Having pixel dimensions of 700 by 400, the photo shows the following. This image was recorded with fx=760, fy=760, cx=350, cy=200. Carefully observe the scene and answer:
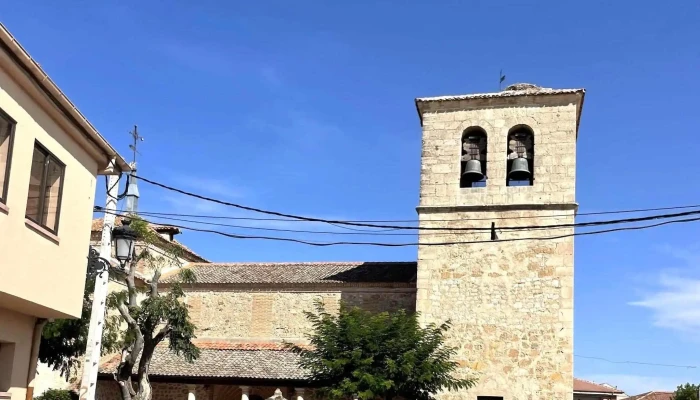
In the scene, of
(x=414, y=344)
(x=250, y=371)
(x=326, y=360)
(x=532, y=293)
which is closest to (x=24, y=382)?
(x=326, y=360)

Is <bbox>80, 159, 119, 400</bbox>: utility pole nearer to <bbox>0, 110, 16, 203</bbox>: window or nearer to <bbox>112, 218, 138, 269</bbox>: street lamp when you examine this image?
<bbox>112, 218, 138, 269</bbox>: street lamp

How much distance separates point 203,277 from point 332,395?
8.73 metres

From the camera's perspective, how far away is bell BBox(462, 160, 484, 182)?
20078 millimetres

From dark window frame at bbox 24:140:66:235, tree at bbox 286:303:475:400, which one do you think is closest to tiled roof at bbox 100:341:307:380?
tree at bbox 286:303:475:400

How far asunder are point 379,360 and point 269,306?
663 cm

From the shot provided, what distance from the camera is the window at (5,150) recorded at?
8219 mm

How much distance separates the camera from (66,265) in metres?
9.87

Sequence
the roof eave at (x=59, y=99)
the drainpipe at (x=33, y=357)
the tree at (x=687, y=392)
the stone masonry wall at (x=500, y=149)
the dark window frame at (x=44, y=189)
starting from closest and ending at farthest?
the roof eave at (x=59, y=99) < the dark window frame at (x=44, y=189) < the drainpipe at (x=33, y=357) < the stone masonry wall at (x=500, y=149) < the tree at (x=687, y=392)

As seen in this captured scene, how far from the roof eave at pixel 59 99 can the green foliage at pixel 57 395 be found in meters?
10.2

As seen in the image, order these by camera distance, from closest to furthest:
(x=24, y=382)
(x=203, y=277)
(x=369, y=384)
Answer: (x=24, y=382) < (x=369, y=384) < (x=203, y=277)

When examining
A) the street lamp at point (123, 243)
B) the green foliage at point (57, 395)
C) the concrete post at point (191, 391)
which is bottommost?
the green foliage at point (57, 395)

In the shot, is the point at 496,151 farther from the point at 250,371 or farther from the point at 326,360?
the point at 250,371

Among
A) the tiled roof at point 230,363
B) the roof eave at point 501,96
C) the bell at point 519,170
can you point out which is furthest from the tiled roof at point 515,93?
the tiled roof at point 230,363

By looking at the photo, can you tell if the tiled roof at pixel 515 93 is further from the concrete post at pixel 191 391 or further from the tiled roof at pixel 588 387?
the tiled roof at pixel 588 387
